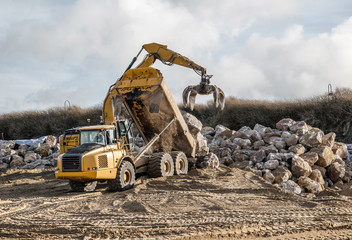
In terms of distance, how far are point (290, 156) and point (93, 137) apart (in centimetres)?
596

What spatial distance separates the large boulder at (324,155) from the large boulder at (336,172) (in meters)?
0.19

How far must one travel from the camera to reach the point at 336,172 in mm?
12383

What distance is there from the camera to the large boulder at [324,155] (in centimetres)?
1245

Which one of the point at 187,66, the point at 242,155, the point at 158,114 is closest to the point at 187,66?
the point at 187,66

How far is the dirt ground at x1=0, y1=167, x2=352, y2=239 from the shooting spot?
5.55 meters

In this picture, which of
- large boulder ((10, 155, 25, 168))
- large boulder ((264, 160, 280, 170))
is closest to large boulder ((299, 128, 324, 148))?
large boulder ((264, 160, 280, 170))

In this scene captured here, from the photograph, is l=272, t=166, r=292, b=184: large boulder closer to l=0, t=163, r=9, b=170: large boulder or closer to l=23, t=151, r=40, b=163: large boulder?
l=23, t=151, r=40, b=163: large boulder

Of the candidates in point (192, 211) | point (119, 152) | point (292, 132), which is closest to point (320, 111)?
point (292, 132)

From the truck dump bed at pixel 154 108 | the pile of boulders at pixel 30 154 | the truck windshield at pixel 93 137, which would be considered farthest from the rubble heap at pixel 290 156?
the pile of boulders at pixel 30 154

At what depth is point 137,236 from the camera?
211 inches

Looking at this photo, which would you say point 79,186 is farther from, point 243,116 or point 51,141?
point 243,116

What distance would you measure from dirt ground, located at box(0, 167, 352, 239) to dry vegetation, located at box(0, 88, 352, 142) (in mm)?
→ 8586

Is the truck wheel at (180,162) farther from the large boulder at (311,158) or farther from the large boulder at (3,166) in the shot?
the large boulder at (3,166)

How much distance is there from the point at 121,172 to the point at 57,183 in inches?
137
